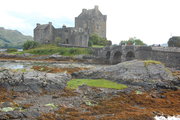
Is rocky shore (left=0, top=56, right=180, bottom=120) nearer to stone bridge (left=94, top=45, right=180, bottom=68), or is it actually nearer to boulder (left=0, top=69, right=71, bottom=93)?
boulder (left=0, top=69, right=71, bottom=93)

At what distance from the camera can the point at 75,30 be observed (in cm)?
7706

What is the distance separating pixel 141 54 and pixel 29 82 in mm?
33757

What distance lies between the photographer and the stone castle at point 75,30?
7875 centimetres

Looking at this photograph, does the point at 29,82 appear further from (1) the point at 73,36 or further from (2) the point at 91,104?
(1) the point at 73,36

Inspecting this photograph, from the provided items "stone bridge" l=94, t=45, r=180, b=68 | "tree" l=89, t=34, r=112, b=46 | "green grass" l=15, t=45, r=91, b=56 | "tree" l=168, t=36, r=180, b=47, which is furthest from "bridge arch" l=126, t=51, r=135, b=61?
"tree" l=89, t=34, r=112, b=46

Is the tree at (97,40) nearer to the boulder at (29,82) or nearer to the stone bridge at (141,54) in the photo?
the stone bridge at (141,54)

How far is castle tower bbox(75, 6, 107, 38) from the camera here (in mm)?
83312

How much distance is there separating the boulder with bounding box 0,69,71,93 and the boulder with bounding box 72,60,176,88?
19.7 ft

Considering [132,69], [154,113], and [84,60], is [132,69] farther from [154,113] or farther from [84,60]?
[84,60]

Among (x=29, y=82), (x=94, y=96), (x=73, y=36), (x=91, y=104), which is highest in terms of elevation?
(x=73, y=36)

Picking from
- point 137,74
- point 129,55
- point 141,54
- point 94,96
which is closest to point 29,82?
point 94,96

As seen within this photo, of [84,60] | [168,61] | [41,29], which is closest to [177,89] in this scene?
[168,61]

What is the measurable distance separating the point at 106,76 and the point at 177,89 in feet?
26.8

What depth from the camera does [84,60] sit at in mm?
60906
